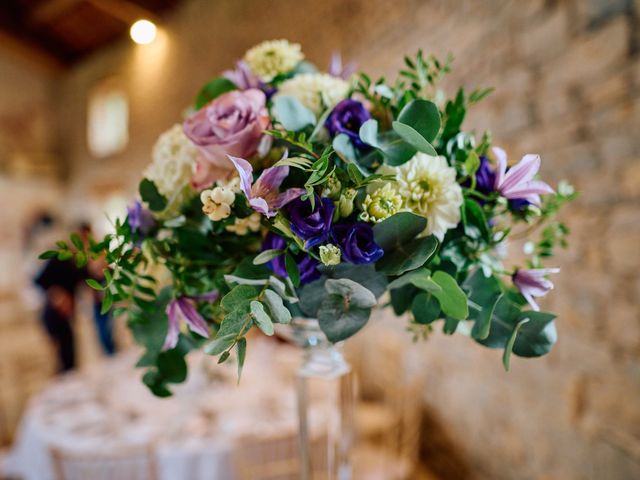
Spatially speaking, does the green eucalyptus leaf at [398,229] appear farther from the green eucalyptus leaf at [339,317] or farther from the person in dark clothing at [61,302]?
the person in dark clothing at [61,302]

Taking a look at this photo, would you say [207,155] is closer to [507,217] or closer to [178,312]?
[178,312]

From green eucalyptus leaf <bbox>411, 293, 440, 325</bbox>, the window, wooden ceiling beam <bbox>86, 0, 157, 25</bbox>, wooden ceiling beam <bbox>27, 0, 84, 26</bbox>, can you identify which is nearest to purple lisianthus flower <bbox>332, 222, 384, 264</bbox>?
green eucalyptus leaf <bbox>411, 293, 440, 325</bbox>

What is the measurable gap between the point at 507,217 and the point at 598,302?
1423 millimetres

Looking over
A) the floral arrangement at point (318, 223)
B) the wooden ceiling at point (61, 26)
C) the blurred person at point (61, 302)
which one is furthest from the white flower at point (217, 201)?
the wooden ceiling at point (61, 26)

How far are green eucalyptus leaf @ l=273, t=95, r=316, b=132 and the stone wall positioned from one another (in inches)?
60.4

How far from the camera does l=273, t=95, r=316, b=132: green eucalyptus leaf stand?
0.58m

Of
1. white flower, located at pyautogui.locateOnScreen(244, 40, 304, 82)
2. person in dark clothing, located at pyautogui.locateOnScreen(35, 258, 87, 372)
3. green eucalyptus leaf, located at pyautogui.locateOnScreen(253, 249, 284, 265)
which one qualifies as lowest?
person in dark clothing, located at pyautogui.locateOnScreen(35, 258, 87, 372)

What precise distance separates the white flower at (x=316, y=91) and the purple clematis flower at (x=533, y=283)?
34 centimetres

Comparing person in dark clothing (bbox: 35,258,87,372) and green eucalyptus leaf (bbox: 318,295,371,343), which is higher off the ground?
green eucalyptus leaf (bbox: 318,295,371,343)

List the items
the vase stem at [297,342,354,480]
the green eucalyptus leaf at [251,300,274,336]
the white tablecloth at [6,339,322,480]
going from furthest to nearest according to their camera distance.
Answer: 1. the white tablecloth at [6,339,322,480]
2. the vase stem at [297,342,354,480]
3. the green eucalyptus leaf at [251,300,274,336]

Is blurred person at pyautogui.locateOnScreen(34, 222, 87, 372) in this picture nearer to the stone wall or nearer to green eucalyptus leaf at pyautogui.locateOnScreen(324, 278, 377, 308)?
the stone wall

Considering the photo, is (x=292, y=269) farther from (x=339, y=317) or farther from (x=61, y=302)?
(x=61, y=302)

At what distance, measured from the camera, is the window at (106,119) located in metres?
7.50

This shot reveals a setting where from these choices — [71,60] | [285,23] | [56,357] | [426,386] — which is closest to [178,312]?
[426,386]
